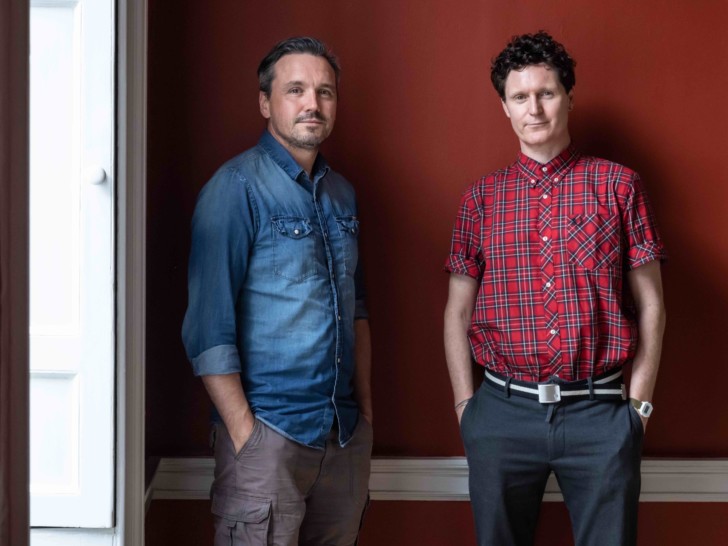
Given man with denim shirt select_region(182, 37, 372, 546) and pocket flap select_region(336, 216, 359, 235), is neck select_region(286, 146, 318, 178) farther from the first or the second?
pocket flap select_region(336, 216, 359, 235)

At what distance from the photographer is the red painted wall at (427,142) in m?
2.49

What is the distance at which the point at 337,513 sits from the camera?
7.04 ft

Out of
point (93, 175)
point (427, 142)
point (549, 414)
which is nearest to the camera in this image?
point (93, 175)

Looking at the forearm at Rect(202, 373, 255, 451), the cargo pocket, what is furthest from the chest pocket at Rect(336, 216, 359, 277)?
the cargo pocket

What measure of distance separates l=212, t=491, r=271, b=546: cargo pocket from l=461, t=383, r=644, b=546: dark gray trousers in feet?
1.98

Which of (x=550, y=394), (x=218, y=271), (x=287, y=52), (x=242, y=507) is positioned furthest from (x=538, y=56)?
Answer: (x=242, y=507)

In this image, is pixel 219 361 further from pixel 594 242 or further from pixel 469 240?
pixel 594 242

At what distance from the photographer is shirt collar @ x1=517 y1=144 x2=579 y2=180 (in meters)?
2.24

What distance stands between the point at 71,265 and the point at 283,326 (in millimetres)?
520

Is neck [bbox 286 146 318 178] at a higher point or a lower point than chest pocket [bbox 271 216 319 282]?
higher

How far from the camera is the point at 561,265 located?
2164mm

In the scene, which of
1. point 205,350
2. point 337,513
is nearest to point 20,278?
point 205,350

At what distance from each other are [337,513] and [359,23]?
1426 mm

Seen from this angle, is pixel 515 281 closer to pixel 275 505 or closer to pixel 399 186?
pixel 399 186
